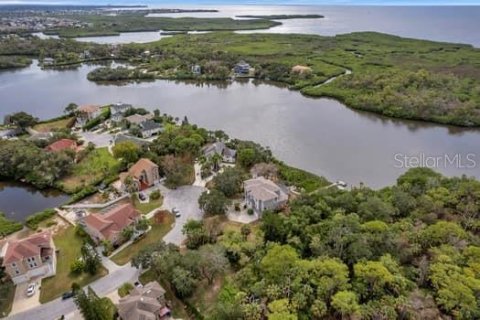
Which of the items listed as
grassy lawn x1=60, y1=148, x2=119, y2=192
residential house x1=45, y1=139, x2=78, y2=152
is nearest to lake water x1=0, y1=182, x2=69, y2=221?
grassy lawn x1=60, y1=148, x2=119, y2=192

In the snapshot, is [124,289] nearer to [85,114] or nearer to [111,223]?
[111,223]

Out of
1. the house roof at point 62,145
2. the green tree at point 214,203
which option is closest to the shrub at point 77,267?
the green tree at point 214,203

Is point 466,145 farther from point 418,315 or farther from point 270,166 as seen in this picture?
point 418,315

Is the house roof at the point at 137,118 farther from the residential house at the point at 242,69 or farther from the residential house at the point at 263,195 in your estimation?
the residential house at the point at 242,69

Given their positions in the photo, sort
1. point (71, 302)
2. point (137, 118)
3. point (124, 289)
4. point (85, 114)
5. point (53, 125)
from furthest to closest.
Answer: point (85, 114) < point (53, 125) < point (137, 118) < point (124, 289) < point (71, 302)

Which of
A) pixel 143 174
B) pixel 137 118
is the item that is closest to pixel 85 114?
pixel 137 118

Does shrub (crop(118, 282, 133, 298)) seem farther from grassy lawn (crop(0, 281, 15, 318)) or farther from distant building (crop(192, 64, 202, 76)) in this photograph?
distant building (crop(192, 64, 202, 76))

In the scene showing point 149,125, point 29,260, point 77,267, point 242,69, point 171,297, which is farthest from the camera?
point 242,69
